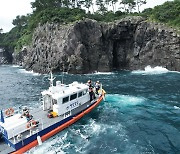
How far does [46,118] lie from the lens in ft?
89.9

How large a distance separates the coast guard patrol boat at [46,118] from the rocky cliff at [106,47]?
1513 inches

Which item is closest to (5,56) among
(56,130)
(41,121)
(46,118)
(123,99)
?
(123,99)

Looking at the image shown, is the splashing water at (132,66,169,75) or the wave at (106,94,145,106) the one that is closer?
the wave at (106,94,145,106)

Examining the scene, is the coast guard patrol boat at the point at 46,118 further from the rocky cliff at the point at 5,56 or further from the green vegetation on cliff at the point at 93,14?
the rocky cliff at the point at 5,56

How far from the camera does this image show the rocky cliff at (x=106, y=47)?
69.9 m

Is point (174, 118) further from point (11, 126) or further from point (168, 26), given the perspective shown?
point (168, 26)

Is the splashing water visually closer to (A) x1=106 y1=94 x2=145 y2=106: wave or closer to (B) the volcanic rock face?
(A) x1=106 y1=94 x2=145 y2=106: wave

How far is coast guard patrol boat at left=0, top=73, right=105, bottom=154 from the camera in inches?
892

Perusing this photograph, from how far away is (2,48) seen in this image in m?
131

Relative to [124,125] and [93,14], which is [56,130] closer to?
[124,125]

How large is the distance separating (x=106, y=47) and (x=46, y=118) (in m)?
52.4

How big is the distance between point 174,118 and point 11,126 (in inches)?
783

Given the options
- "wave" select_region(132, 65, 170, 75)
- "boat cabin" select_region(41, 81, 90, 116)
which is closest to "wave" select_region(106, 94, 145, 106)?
"boat cabin" select_region(41, 81, 90, 116)

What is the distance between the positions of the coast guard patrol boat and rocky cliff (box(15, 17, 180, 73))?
38425 mm
